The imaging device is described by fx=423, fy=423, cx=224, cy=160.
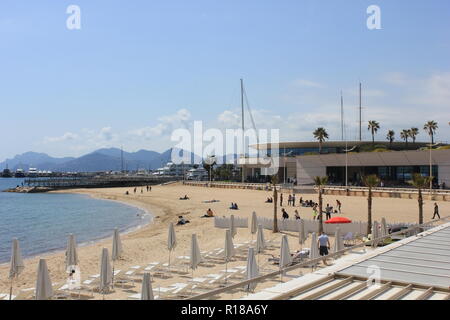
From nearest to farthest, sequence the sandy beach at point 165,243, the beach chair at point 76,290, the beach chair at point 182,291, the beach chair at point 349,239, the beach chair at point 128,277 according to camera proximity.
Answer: the beach chair at point 182,291 < the beach chair at point 76,290 < the beach chair at point 128,277 < the sandy beach at point 165,243 < the beach chair at point 349,239

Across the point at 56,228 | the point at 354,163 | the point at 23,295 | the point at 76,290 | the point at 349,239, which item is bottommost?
the point at 56,228

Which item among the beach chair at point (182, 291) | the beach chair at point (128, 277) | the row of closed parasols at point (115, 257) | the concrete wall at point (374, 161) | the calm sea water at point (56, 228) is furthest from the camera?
the concrete wall at point (374, 161)

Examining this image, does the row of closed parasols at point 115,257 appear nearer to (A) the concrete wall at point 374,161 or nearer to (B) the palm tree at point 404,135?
(A) the concrete wall at point 374,161

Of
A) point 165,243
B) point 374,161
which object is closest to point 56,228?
point 165,243

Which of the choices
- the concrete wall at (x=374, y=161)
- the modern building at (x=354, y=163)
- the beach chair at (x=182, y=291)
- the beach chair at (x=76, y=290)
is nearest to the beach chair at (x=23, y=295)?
the beach chair at (x=76, y=290)

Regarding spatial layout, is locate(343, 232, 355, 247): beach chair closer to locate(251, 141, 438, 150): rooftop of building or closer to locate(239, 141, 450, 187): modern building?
locate(239, 141, 450, 187): modern building

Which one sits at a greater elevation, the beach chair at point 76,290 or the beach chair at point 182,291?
the beach chair at point 182,291

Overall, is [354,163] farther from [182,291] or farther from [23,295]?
[23,295]

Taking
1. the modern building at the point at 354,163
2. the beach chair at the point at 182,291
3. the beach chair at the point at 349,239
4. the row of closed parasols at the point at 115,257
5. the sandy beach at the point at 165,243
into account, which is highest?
Answer: the modern building at the point at 354,163

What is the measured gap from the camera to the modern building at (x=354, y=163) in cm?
5288

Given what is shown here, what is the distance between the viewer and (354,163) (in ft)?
205

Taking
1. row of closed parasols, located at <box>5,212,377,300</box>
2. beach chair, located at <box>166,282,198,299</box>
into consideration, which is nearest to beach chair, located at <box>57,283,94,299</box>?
row of closed parasols, located at <box>5,212,377,300</box>

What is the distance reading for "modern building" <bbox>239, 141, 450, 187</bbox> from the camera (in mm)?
52875
